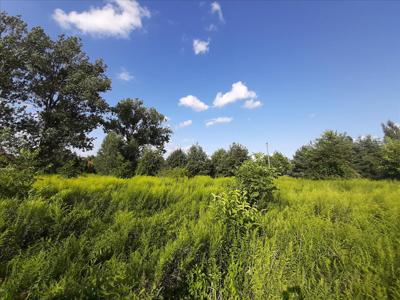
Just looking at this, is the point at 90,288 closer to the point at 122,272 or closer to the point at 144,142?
the point at 122,272

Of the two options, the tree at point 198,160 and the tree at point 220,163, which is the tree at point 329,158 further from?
the tree at point 198,160

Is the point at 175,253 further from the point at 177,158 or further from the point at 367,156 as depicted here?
the point at 367,156

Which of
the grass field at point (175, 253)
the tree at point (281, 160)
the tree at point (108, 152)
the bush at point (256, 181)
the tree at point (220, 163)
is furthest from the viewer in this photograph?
the tree at point (281, 160)

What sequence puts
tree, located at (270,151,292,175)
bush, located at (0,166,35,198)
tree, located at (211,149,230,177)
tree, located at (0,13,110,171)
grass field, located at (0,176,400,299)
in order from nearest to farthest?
Result: grass field, located at (0,176,400,299)
bush, located at (0,166,35,198)
tree, located at (0,13,110,171)
tree, located at (211,149,230,177)
tree, located at (270,151,292,175)

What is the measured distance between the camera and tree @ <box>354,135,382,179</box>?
1524 inches

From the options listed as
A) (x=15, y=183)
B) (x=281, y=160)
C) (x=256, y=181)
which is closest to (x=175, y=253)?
(x=15, y=183)

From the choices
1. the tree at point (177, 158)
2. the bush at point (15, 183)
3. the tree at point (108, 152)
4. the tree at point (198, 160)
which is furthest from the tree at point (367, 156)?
the bush at point (15, 183)

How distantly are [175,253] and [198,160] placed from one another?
3562 cm

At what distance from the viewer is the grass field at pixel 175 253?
2.54 m

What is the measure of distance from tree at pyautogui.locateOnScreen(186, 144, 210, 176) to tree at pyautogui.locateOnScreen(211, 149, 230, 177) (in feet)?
3.67

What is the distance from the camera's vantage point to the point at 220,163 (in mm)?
38125

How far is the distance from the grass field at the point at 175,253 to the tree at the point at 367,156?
40.5 metres

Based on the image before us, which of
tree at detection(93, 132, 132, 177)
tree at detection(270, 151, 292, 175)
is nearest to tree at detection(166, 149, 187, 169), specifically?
tree at detection(93, 132, 132, 177)

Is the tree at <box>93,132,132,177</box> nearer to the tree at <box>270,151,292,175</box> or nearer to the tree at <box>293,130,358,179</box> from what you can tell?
the tree at <box>293,130,358,179</box>
